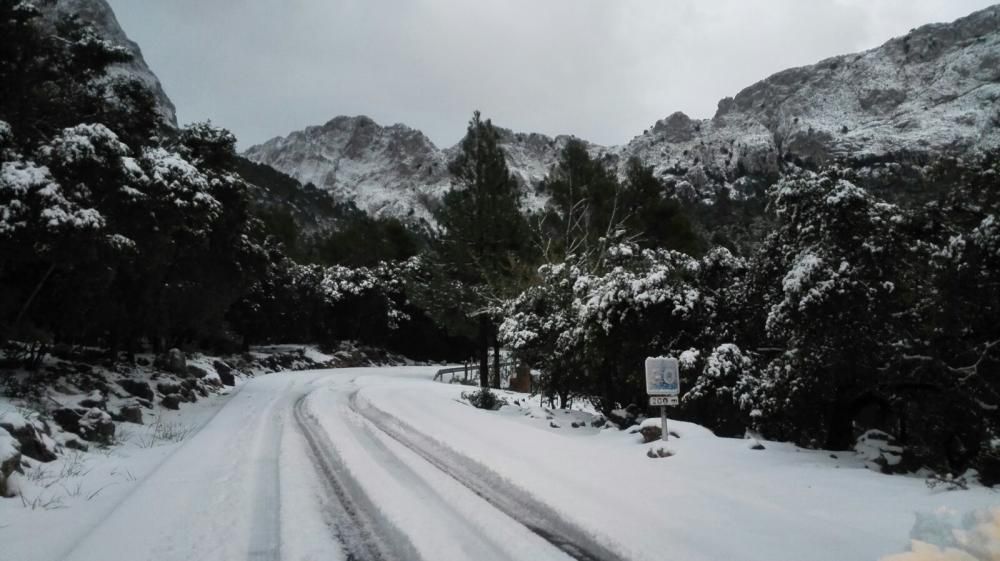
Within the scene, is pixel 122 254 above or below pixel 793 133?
below

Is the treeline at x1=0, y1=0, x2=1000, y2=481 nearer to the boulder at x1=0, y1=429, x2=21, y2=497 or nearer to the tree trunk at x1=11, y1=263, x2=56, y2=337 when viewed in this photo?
the tree trunk at x1=11, y1=263, x2=56, y2=337

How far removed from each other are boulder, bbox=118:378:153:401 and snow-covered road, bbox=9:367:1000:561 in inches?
266

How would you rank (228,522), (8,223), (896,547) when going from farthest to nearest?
1. (8,223)
2. (228,522)
3. (896,547)

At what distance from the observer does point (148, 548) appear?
410 centimetres

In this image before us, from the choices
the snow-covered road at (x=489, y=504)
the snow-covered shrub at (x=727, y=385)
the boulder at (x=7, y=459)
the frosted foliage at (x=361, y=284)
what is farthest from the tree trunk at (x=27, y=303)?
the frosted foliage at (x=361, y=284)

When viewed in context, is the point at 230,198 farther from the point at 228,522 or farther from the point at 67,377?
the point at 228,522

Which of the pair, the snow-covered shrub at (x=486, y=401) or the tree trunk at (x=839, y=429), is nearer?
the tree trunk at (x=839, y=429)

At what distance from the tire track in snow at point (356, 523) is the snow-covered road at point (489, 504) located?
16 mm

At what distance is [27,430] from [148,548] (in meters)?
5.10

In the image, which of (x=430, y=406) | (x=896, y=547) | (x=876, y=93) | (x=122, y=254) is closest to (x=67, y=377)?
(x=122, y=254)

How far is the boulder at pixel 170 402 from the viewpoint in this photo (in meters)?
13.9

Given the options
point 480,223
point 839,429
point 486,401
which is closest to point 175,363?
point 486,401

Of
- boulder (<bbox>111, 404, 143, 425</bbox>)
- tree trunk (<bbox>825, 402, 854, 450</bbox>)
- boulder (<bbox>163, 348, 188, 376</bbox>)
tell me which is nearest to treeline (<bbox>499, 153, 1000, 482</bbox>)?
tree trunk (<bbox>825, 402, 854, 450</bbox>)

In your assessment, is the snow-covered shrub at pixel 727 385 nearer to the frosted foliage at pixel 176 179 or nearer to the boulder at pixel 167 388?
the frosted foliage at pixel 176 179
